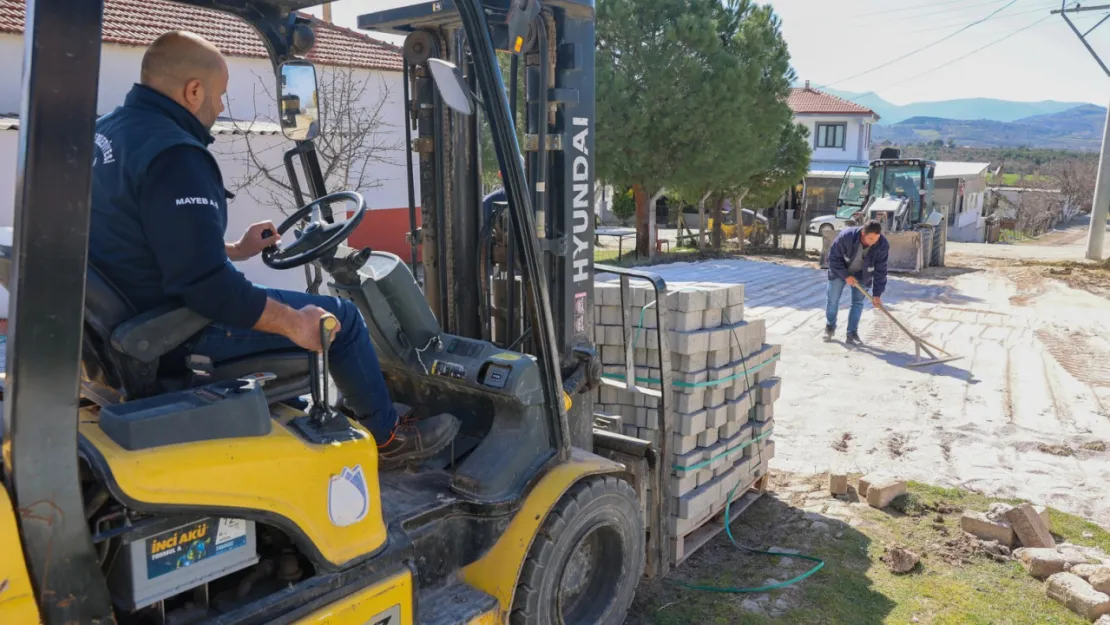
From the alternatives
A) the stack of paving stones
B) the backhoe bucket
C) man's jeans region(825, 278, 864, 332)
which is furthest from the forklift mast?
the backhoe bucket

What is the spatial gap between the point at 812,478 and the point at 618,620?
3172 millimetres

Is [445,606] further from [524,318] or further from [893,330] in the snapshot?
[893,330]

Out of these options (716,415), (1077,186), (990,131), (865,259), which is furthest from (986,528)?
(990,131)

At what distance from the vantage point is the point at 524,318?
13.9 feet

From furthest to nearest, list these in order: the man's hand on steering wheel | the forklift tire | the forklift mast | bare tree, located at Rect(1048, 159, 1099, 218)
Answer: bare tree, located at Rect(1048, 159, 1099, 218) → the forklift mast → the man's hand on steering wheel → the forklift tire

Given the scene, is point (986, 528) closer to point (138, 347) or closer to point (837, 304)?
point (138, 347)

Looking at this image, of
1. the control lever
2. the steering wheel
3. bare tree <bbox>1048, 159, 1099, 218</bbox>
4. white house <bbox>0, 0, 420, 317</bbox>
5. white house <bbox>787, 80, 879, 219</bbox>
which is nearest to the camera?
the control lever

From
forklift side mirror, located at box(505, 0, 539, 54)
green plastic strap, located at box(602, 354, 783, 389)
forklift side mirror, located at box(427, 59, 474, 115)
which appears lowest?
green plastic strap, located at box(602, 354, 783, 389)

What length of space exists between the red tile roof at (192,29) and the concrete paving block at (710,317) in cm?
→ 890

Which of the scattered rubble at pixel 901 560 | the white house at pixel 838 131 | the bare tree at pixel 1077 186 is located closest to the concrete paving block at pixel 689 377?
the scattered rubble at pixel 901 560

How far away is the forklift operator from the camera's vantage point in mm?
2354

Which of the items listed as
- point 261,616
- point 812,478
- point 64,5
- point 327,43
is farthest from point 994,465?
point 327,43

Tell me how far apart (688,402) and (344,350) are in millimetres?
2492

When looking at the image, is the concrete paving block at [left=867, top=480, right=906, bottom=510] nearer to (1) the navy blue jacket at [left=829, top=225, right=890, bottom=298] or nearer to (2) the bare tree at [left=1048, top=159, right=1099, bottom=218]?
(1) the navy blue jacket at [left=829, top=225, right=890, bottom=298]
